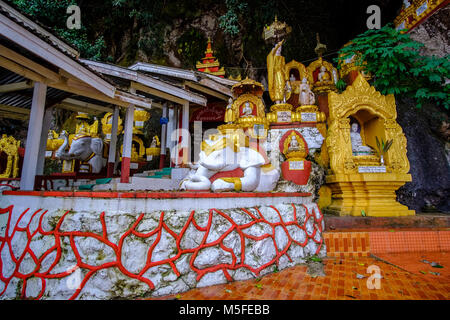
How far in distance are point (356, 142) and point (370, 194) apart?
1605 millimetres

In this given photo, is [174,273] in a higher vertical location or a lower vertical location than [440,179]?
lower

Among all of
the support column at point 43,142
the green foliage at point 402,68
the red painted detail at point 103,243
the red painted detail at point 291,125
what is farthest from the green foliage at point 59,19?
the green foliage at point 402,68

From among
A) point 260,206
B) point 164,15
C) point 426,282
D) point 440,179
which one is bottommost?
point 426,282

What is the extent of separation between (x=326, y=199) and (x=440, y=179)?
3.00m

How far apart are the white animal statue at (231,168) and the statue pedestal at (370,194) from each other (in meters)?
2.22

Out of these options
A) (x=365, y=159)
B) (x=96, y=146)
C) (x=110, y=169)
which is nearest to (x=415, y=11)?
(x=365, y=159)

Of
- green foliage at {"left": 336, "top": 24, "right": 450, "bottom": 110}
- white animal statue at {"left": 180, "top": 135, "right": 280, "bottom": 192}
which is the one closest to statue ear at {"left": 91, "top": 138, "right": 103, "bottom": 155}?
white animal statue at {"left": 180, "top": 135, "right": 280, "bottom": 192}

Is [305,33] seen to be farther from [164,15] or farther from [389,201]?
[389,201]

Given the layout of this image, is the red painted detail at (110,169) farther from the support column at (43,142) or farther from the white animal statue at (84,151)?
the support column at (43,142)

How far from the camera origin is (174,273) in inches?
97.7

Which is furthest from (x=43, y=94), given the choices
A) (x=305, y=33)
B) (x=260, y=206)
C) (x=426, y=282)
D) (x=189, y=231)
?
(x=305, y=33)

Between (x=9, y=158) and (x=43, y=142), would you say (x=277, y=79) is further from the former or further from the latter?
(x=9, y=158)

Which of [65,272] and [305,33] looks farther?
[305,33]

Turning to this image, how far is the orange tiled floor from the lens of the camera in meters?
2.34
